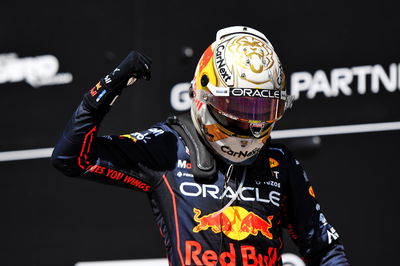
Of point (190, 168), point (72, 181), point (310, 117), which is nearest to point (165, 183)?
point (190, 168)

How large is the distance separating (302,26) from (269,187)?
43.1 inches

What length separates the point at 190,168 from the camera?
196 centimetres

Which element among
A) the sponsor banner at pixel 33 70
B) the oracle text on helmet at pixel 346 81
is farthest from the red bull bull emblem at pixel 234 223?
the sponsor banner at pixel 33 70

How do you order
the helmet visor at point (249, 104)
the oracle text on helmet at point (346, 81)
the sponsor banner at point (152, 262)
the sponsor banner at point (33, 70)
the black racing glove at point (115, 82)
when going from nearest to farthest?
the black racing glove at point (115, 82) → the helmet visor at point (249, 104) → the oracle text on helmet at point (346, 81) → the sponsor banner at point (152, 262) → the sponsor banner at point (33, 70)

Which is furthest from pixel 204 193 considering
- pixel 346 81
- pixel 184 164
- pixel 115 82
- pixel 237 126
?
pixel 346 81

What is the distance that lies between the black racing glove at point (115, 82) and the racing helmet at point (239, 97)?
24cm

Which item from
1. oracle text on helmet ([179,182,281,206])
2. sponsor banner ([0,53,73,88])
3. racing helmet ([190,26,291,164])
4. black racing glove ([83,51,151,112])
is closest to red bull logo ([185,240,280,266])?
oracle text on helmet ([179,182,281,206])

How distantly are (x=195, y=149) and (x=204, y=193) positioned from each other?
0.45ft

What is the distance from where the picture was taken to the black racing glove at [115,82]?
180 centimetres

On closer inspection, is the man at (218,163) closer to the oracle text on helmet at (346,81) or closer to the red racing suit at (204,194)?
the red racing suit at (204,194)

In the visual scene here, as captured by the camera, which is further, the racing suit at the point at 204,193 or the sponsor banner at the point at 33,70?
the sponsor banner at the point at 33,70

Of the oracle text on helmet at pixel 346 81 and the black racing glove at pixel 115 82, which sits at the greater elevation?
the black racing glove at pixel 115 82

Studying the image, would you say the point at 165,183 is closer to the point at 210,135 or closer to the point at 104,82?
the point at 210,135

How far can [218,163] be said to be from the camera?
2.01 meters
